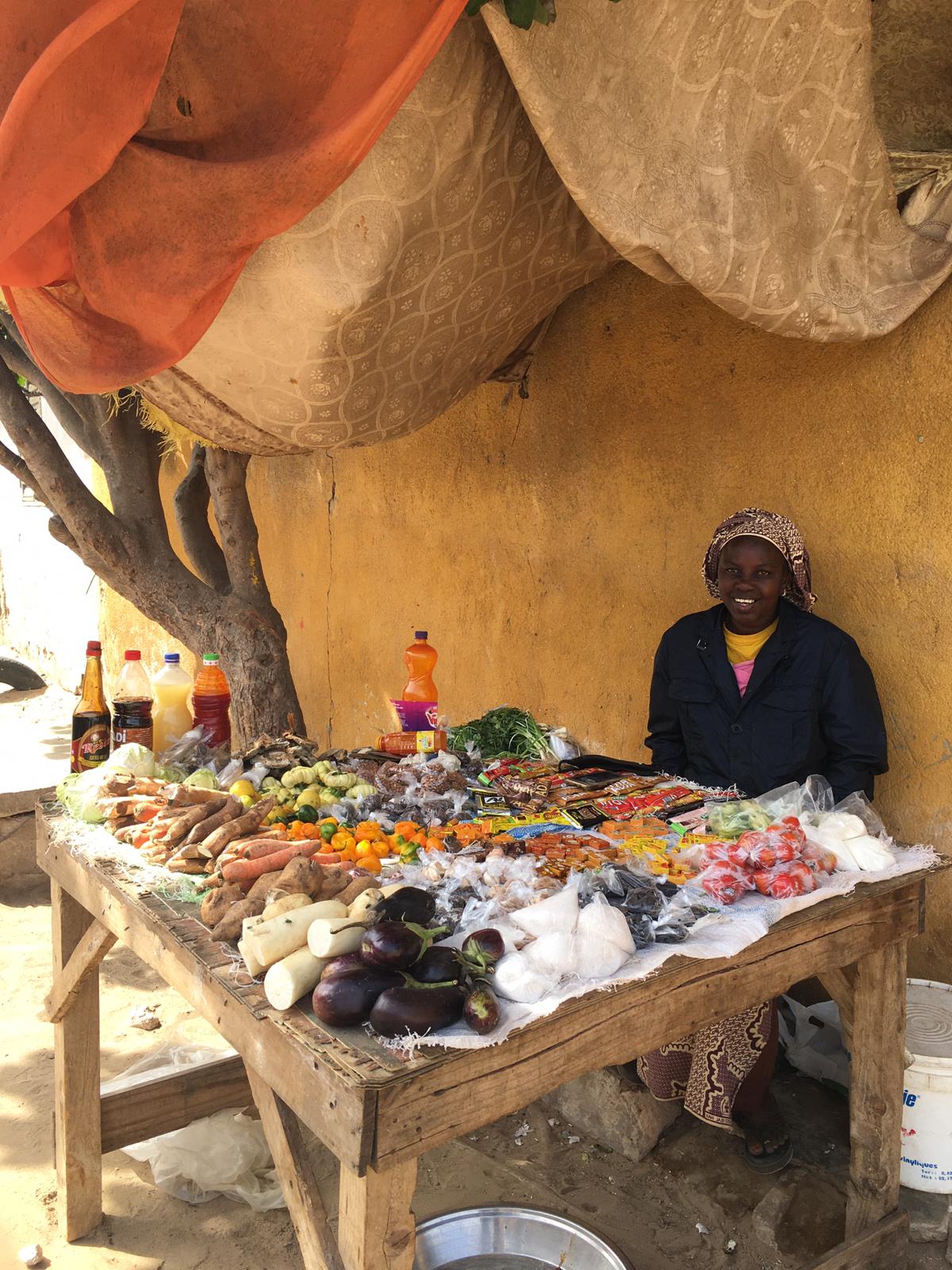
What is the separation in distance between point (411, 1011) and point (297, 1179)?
27.8 inches

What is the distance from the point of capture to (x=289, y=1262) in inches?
112

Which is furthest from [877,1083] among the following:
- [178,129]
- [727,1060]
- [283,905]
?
[178,129]

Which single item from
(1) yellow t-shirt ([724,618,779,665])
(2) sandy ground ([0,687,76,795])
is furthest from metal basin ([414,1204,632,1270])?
(2) sandy ground ([0,687,76,795])

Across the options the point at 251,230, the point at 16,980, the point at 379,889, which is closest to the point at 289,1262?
the point at 379,889

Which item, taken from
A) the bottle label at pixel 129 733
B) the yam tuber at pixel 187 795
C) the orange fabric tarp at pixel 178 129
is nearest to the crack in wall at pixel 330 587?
the bottle label at pixel 129 733

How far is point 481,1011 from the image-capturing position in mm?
1677

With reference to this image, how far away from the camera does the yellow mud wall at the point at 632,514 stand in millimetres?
3367

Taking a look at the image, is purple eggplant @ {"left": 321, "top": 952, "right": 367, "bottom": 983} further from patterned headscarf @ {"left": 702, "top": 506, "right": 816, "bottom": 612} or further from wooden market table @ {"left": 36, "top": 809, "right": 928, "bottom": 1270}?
patterned headscarf @ {"left": 702, "top": 506, "right": 816, "bottom": 612}

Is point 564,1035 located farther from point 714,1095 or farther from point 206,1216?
point 206,1216

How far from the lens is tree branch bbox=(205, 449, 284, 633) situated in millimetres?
4707

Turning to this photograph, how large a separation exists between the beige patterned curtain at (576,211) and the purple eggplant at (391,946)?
1.46 meters

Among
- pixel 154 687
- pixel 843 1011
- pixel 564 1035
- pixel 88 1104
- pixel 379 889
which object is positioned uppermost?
pixel 154 687

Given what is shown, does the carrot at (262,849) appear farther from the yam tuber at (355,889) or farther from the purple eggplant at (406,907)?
the purple eggplant at (406,907)

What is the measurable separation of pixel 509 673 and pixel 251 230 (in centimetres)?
343
